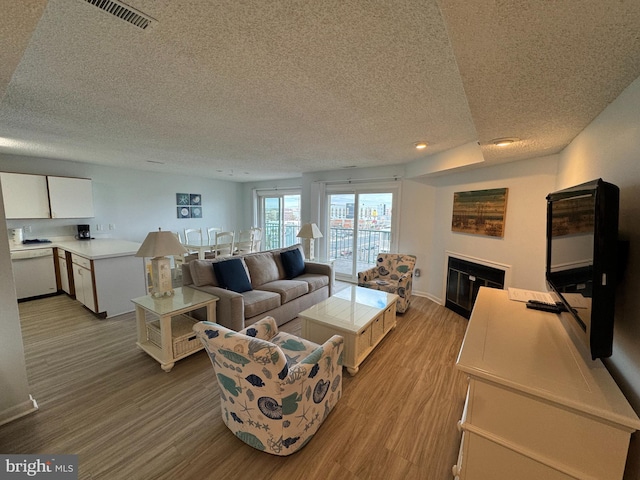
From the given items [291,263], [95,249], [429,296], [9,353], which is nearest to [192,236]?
[95,249]

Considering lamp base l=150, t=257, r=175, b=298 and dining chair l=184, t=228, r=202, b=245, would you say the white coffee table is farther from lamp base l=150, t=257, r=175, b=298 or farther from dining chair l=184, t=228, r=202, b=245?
dining chair l=184, t=228, r=202, b=245

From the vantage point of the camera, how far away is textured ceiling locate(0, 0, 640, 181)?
0.88 meters

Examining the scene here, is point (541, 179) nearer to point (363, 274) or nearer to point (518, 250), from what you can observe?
point (518, 250)

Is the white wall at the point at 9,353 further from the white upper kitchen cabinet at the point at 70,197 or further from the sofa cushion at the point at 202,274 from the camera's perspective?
the white upper kitchen cabinet at the point at 70,197

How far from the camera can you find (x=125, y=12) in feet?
3.32

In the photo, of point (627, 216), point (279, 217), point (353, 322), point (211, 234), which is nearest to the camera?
point (627, 216)

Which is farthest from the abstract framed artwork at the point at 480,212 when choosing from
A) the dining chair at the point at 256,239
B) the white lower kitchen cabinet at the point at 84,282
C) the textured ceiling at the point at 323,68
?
the white lower kitchen cabinet at the point at 84,282

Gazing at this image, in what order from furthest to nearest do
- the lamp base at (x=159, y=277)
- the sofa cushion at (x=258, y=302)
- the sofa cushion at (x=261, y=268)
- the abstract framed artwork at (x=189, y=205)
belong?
1. the abstract framed artwork at (x=189, y=205)
2. the sofa cushion at (x=261, y=268)
3. the sofa cushion at (x=258, y=302)
4. the lamp base at (x=159, y=277)

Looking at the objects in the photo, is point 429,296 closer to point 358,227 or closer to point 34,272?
point 358,227

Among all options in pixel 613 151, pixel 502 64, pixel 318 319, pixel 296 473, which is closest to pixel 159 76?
pixel 502 64

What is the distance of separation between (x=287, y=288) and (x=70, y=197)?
167 inches

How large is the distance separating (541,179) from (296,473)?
3493 millimetres

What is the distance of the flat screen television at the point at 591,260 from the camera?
922mm

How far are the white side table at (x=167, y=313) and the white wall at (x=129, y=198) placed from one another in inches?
134
